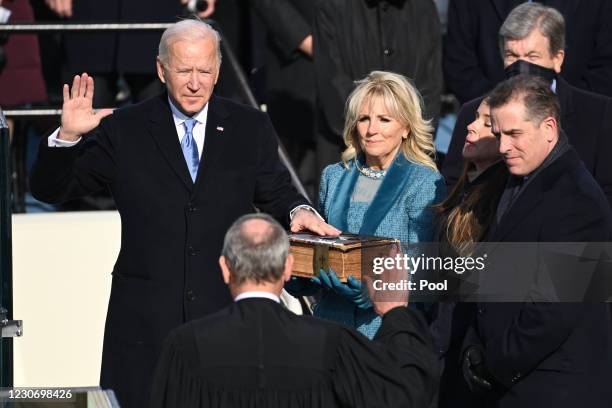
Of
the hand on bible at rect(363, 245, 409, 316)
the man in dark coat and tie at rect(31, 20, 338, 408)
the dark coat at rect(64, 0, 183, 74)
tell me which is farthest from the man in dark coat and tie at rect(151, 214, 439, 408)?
the dark coat at rect(64, 0, 183, 74)

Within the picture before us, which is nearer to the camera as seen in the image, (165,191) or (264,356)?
(264,356)

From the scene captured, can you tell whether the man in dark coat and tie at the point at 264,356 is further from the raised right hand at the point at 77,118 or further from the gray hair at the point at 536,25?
the gray hair at the point at 536,25

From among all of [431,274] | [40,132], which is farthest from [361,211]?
[40,132]

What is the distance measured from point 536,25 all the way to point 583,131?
62 cm

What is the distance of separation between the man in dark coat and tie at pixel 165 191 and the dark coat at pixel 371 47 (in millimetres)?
2129

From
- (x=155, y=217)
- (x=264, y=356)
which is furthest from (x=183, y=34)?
(x=264, y=356)

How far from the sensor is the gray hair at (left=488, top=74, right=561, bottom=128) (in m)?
5.17

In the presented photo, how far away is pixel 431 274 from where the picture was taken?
221 inches

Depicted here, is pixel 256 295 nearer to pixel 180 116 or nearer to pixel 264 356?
pixel 264 356

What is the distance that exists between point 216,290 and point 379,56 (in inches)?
104

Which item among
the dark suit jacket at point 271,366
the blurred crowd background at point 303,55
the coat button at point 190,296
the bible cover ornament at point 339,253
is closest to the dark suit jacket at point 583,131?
the blurred crowd background at point 303,55

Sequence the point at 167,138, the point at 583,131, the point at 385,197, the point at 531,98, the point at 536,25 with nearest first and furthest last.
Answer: the point at 531,98
the point at 167,138
the point at 385,197
the point at 583,131
the point at 536,25

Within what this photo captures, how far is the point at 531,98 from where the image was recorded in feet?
17.0

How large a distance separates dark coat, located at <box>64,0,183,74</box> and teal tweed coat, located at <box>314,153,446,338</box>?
309cm
